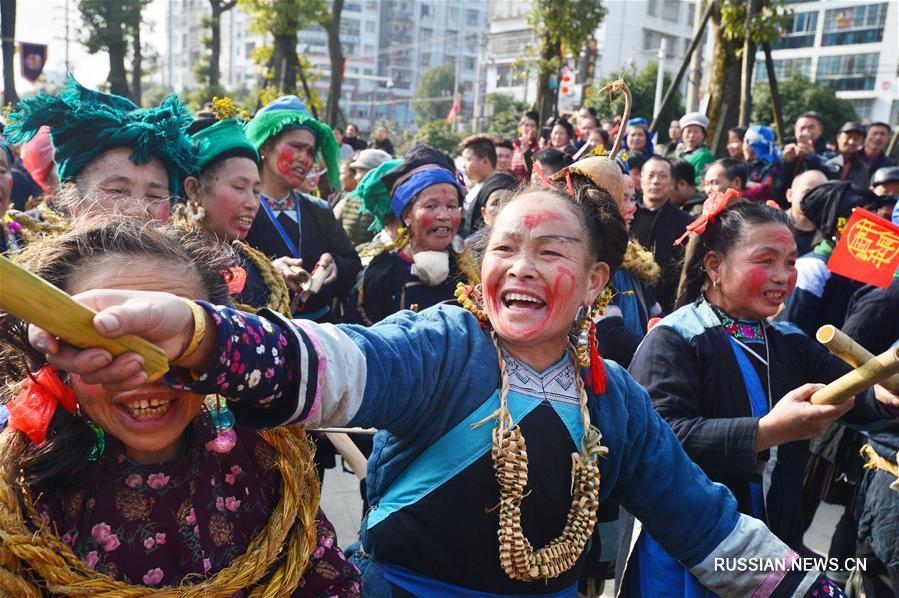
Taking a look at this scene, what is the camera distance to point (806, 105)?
2991 cm

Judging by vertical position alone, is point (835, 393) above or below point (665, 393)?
above

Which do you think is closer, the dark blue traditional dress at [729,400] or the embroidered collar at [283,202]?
the dark blue traditional dress at [729,400]

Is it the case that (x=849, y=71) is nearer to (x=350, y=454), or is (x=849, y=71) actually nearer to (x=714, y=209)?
(x=714, y=209)

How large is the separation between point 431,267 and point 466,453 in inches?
87.7

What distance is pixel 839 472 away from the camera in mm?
3598

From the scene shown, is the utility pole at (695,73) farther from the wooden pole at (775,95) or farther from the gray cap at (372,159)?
the gray cap at (372,159)

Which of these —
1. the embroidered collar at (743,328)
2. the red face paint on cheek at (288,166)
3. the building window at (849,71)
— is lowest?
the embroidered collar at (743,328)

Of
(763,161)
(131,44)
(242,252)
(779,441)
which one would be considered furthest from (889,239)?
(131,44)

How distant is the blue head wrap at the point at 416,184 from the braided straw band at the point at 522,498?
2341mm

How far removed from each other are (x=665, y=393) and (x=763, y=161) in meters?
6.70

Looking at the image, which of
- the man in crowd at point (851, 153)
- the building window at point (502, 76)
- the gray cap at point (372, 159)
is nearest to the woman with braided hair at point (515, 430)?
the gray cap at point (372, 159)

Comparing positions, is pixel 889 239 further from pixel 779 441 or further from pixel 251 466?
pixel 251 466

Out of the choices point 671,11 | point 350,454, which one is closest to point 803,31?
point 671,11

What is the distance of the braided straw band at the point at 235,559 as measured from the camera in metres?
1.34
